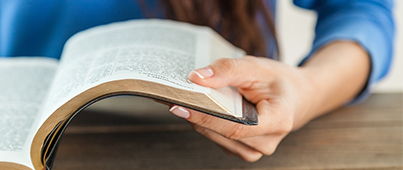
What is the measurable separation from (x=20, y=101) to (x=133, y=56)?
219 millimetres

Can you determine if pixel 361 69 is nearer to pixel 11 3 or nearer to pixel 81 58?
pixel 81 58

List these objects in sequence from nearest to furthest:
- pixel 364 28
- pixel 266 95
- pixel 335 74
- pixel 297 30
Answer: pixel 266 95 → pixel 335 74 → pixel 364 28 → pixel 297 30

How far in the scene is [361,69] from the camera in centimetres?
Result: 69

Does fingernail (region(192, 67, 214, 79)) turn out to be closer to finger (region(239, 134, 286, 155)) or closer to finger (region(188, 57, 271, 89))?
finger (region(188, 57, 271, 89))

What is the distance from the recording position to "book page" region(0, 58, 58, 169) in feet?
1.26

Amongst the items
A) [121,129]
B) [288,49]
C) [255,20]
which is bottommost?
[288,49]

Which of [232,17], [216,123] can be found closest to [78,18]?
[232,17]

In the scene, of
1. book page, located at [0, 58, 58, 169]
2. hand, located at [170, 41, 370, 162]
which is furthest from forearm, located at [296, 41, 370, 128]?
book page, located at [0, 58, 58, 169]

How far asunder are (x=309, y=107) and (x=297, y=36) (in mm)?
1388

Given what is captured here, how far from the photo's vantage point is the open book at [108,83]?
35 centimetres

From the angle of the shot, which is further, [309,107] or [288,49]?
[288,49]

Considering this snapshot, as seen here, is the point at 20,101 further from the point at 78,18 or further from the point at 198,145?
the point at 78,18

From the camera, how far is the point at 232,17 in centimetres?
79

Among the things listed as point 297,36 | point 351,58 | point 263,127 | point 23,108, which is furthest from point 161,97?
point 297,36
